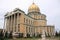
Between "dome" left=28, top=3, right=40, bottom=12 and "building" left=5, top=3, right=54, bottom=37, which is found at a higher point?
"dome" left=28, top=3, right=40, bottom=12

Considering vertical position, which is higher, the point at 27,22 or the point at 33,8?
the point at 33,8

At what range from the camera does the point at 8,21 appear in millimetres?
48719

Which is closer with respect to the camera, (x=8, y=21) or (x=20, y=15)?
(x=20, y=15)

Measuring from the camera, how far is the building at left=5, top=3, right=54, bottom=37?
44344mm

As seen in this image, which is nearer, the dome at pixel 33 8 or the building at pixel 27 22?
the building at pixel 27 22

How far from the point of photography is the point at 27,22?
1922 inches

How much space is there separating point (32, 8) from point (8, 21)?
10.8 m

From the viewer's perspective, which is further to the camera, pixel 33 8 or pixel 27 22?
pixel 33 8

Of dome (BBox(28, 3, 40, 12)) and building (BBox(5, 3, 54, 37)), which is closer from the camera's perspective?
building (BBox(5, 3, 54, 37))

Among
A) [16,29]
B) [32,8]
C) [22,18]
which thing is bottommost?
[16,29]

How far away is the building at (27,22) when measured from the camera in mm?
44344

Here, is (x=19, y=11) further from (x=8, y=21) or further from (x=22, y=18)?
(x=8, y=21)

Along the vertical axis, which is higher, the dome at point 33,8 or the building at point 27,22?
the dome at point 33,8

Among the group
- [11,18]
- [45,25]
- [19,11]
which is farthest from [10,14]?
[45,25]
